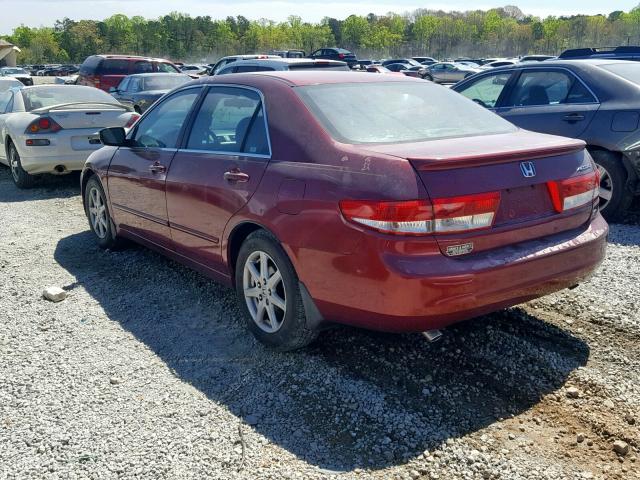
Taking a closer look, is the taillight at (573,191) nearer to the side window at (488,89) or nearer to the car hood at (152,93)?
the side window at (488,89)

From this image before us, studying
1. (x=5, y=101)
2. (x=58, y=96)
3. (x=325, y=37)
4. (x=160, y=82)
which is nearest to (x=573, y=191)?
(x=58, y=96)

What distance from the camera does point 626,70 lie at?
256 inches

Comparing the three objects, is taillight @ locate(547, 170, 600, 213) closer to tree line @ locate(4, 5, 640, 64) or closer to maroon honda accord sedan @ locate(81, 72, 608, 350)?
maroon honda accord sedan @ locate(81, 72, 608, 350)

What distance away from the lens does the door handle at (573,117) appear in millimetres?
6410

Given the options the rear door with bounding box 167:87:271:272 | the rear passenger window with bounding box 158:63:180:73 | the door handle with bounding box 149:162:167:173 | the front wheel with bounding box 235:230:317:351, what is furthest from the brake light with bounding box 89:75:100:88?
the front wheel with bounding box 235:230:317:351

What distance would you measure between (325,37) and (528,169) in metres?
116

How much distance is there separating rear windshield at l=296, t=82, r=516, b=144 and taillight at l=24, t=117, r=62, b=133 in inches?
237

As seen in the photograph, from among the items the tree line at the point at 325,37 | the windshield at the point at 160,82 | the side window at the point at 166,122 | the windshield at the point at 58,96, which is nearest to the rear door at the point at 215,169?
the side window at the point at 166,122

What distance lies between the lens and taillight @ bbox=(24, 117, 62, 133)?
8.61 meters

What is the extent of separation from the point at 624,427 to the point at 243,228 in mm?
2327

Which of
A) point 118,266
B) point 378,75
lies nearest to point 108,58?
point 118,266

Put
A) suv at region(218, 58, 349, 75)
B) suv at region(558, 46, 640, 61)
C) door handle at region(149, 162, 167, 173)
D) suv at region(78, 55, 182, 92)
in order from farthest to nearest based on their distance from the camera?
suv at region(78, 55, 182, 92), suv at region(218, 58, 349, 75), suv at region(558, 46, 640, 61), door handle at region(149, 162, 167, 173)

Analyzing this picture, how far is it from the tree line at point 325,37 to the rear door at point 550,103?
289ft

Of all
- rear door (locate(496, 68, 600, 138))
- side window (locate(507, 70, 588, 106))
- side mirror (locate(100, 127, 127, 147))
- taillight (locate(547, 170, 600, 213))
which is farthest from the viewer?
side window (locate(507, 70, 588, 106))
